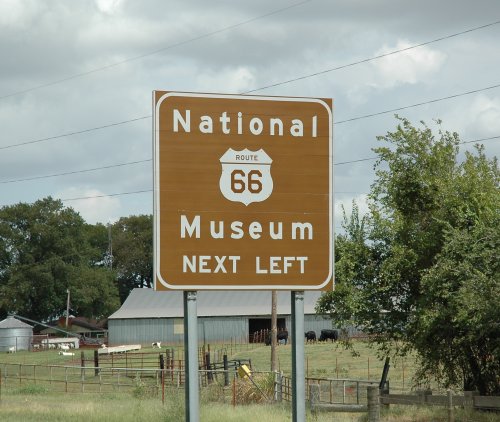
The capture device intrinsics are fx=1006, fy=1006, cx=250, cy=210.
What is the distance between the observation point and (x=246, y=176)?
735cm

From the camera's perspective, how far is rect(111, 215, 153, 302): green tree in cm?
14338

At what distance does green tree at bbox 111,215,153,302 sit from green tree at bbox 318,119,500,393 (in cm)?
11168

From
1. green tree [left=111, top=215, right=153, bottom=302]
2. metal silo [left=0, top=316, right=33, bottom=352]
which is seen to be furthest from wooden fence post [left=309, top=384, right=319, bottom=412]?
green tree [left=111, top=215, right=153, bottom=302]

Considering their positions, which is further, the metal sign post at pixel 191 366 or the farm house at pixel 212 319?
the farm house at pixel 212 319

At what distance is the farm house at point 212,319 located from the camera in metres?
91.6

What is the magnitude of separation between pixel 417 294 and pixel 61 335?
9449 centimetres

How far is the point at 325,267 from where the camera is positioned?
7484 millimetres

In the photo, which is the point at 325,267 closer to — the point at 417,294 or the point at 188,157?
the point at 188,157

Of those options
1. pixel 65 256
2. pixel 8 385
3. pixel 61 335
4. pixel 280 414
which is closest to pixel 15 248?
pixel 65 256

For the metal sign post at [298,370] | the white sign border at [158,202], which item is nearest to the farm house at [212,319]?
the white sign border at [158,202]

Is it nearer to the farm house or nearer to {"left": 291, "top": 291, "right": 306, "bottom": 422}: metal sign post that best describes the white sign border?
{"left": 291, "top": 291, "right": 306, "bottom": 422}: metal sign post

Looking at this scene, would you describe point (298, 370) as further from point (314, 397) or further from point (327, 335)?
point (327, 335)

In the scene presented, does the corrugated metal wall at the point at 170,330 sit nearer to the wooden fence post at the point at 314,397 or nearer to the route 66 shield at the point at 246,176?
the wooden fence post at the point at 314,397

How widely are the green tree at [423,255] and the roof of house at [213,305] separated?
59.5 m
